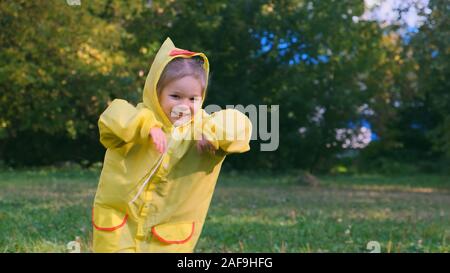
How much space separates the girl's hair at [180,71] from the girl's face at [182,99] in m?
0.02

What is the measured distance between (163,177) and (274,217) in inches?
197

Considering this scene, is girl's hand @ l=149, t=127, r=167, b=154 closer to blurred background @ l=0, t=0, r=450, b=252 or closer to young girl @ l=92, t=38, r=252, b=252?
young girl @ l=92, t=38, r=252, b=252

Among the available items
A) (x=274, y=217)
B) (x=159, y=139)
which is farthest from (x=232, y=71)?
(x=159, y=139)

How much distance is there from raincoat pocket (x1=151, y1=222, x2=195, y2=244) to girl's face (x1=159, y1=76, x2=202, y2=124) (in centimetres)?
47

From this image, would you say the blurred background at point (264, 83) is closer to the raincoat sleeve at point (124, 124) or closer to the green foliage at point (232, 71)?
the green foliage at point (232, 71)

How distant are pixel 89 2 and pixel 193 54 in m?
13.3

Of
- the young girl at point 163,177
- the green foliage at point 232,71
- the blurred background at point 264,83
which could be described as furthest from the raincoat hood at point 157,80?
the green foliage at point 232,71

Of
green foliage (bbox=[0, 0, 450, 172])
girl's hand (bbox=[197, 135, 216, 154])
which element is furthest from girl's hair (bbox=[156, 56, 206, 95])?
green foliage (bbox=[0, 0, 450, 172])

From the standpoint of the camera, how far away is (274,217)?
8.32 metres

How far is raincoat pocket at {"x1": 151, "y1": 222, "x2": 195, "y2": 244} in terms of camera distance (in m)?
3.44

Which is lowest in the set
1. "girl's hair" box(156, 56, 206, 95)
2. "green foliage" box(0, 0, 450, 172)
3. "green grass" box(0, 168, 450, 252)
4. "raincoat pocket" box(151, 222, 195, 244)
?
"green grass" box(0, 168, 450, 252)

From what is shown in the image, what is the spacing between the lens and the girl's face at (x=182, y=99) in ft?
11.3

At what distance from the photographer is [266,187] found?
44.8 ft

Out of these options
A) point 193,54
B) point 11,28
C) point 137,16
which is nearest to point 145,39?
point 137,16
